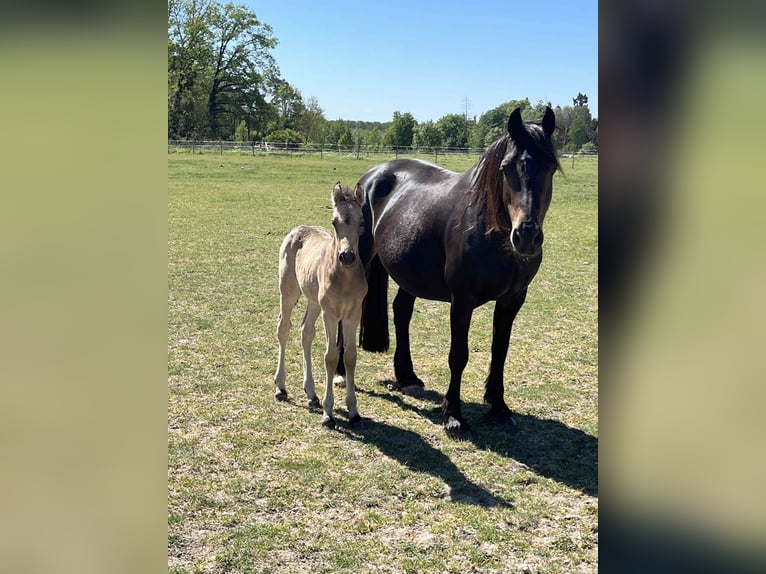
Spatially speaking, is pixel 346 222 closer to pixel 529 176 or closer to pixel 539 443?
pixel 529 176

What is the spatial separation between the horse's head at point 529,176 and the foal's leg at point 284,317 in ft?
7.65

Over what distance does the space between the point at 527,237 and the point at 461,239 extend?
1057 millimetres

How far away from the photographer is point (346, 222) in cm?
421

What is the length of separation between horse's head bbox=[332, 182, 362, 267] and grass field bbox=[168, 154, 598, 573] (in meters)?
1.45

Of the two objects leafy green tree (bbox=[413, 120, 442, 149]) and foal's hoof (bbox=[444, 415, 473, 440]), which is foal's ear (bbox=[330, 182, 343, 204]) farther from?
leafy green tree (bbox=[413, 120, 442, 149])

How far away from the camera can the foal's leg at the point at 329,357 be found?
4.69m

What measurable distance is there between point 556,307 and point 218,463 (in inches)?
216

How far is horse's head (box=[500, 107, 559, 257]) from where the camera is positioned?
359 centimetres

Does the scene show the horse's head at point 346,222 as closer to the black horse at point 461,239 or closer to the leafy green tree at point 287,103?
the black horse at point 461,239

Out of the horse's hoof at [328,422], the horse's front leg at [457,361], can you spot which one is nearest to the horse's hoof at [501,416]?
the horse's front leg at [457,361]

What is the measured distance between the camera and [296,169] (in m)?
31.0
